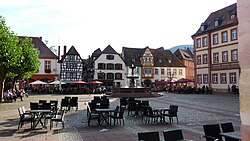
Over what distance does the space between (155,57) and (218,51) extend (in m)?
26.8

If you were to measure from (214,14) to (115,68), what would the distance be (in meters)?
23.9

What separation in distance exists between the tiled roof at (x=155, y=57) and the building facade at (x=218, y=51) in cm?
1946

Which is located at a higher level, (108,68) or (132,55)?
(132,55)

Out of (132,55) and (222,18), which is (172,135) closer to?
(222,18)

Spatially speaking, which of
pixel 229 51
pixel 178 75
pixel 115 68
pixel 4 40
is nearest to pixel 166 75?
pixel 178 75

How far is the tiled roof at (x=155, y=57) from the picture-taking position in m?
65.5

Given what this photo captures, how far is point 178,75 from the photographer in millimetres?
70438

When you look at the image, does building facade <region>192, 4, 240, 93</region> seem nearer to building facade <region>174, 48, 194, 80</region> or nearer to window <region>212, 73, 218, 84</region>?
window <region>212, 73, 218, 84</region>

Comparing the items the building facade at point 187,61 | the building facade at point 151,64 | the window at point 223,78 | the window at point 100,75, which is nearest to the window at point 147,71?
the building facade at point 151,64

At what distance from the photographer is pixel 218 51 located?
1687 inches

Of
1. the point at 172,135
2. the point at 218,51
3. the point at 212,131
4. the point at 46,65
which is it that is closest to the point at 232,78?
the point at 218,51

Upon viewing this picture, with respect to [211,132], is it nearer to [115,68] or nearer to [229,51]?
[229,51]

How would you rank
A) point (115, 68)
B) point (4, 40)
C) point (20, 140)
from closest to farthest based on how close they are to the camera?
point (20, 140), point (4, 40), point (115, 68)

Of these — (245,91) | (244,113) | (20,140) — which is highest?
(245,91)
